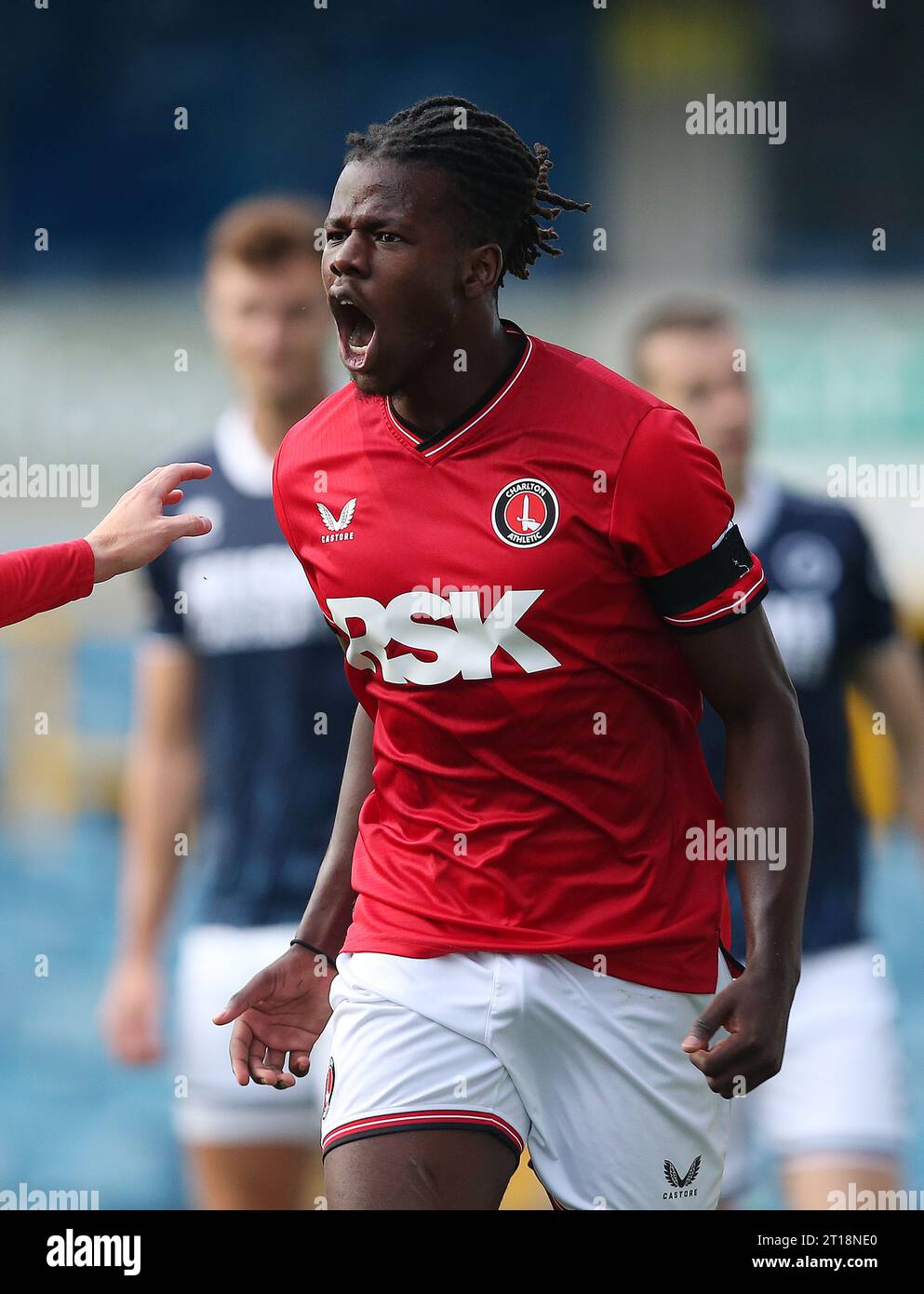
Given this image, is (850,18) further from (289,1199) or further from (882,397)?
(289,1199)

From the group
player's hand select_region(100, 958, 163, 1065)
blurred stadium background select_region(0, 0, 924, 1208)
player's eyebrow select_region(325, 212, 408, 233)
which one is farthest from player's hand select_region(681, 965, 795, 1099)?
blurred stadium background select_region(0, 0, 924, 1208)

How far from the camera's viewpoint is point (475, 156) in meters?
2.45

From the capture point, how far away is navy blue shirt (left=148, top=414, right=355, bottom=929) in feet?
12.7

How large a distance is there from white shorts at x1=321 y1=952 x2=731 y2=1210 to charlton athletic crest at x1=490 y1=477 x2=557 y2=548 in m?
0.56

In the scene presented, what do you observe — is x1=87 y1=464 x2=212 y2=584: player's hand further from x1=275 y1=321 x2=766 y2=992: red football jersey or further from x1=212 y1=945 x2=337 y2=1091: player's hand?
x1=212 y1=945 x2=337 y2=1091: player's hand

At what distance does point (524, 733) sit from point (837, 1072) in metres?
1.70

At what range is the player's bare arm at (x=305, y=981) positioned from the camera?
103 inches

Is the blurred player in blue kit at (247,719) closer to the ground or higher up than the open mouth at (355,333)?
closer to the ground

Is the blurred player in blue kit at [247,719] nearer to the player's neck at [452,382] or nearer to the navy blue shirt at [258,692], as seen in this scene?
the navy blue shirt at [258,692]

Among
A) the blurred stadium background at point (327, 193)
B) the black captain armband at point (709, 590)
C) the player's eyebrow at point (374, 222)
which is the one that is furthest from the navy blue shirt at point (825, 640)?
the blurred stadium background at point (327, 193)

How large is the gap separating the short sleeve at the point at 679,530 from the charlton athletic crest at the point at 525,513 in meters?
0.09

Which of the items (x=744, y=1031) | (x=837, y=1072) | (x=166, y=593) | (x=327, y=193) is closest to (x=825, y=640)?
(x=837, y=1072)

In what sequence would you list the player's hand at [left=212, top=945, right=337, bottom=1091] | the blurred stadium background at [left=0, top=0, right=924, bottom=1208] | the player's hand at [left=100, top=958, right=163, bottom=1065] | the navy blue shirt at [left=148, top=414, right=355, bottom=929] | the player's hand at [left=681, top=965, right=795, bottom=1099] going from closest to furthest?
the player's hand at [left=681, top=965, right=795, bottom=1099]
the player's hand at [left=212, top=945, right=337, bottom=1091]
the navy blue shirt at [left=148, top=414, right=355, bottom=929]
the player's hand at [left=100, top=958, right=163, bottom=1065]
the blurred stadium background at [left=0, top=0, right=924, bottom=1208]

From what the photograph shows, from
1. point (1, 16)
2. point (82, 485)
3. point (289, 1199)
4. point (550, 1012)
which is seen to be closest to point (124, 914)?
point (289, 1199)
